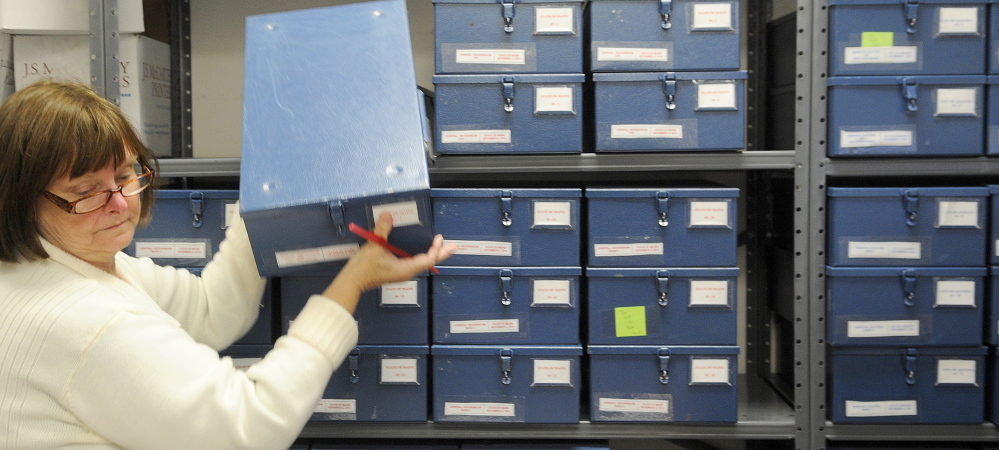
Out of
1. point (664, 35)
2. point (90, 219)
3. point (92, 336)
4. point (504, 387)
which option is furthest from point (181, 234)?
point (664, 35)

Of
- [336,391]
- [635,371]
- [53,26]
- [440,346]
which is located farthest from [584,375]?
[53,26]

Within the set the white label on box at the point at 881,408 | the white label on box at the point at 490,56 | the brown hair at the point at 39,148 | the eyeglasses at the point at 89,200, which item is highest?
the white label on box at the point at 490,56

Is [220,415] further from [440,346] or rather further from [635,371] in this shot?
[635,371]

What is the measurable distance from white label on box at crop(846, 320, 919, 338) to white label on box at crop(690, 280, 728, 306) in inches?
12.0

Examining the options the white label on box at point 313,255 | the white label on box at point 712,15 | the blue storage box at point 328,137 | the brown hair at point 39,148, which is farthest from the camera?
the white label on box at point 712,15

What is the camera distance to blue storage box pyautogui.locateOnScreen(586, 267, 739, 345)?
1600mm

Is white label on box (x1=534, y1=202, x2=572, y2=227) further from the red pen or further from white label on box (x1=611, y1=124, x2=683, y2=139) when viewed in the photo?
the red pen

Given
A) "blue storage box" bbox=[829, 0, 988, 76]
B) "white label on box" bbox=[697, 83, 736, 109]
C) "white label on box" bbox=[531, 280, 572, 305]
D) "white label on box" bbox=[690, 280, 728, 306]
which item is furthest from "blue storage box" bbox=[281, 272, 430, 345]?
"blue storage box" bbox=[829, 0, 988, 76]

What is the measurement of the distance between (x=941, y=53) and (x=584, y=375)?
3.86 ft

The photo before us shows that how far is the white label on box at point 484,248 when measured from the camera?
1.60 meters

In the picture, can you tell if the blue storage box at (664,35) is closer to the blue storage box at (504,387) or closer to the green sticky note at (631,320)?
the green sticky note at (631,320)

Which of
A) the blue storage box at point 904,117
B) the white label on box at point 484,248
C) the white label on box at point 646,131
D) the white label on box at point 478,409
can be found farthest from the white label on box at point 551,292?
the blue storage box at point 904,117

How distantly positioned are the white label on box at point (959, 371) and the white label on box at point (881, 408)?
9 cm

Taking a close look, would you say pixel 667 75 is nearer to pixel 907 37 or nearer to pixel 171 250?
pixel 907 37
